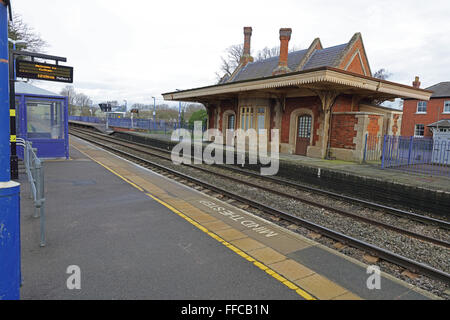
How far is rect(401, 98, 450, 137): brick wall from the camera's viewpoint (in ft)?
98.1

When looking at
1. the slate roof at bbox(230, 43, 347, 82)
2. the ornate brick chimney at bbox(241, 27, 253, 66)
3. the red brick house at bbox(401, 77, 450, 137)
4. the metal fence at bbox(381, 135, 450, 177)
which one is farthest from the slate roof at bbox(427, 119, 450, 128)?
the ornate brick chimney at bbox(241, 27, 253, 66)

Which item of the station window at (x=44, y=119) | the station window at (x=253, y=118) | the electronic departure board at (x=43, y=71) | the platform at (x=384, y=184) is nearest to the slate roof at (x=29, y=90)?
the station window at (x=44, y=119)

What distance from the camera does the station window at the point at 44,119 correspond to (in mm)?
11964

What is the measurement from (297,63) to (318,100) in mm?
5795

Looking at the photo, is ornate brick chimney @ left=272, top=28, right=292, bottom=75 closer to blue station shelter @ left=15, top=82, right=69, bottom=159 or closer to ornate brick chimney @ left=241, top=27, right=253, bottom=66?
ornate brick chimney @ left=241, top=27, right=253, bottom=66

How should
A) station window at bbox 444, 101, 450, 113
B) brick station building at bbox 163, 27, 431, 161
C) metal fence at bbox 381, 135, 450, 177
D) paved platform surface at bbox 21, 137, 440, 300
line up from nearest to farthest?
paved platform surface at bbox 21, 137, 440, 300 < metal fence at bbox 381, 135, 450, 177 < brick station building at bbox 163, 27, 431, 161 < station window at bbox 444, 101, 450, 113

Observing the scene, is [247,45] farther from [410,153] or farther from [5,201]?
[5,201]


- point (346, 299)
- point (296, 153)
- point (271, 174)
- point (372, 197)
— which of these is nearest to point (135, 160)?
point (271, 174)

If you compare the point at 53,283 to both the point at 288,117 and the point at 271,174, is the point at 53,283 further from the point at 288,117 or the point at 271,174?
the point at 288,117

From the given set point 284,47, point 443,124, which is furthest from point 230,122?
point 443,124

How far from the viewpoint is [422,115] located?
3127 cm

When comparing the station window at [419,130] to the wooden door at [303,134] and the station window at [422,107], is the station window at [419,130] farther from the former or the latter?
the wooden door at [303,134]

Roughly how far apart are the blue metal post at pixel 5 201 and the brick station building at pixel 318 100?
37.1 feet

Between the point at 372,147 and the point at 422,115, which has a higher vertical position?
the point at 422,115
